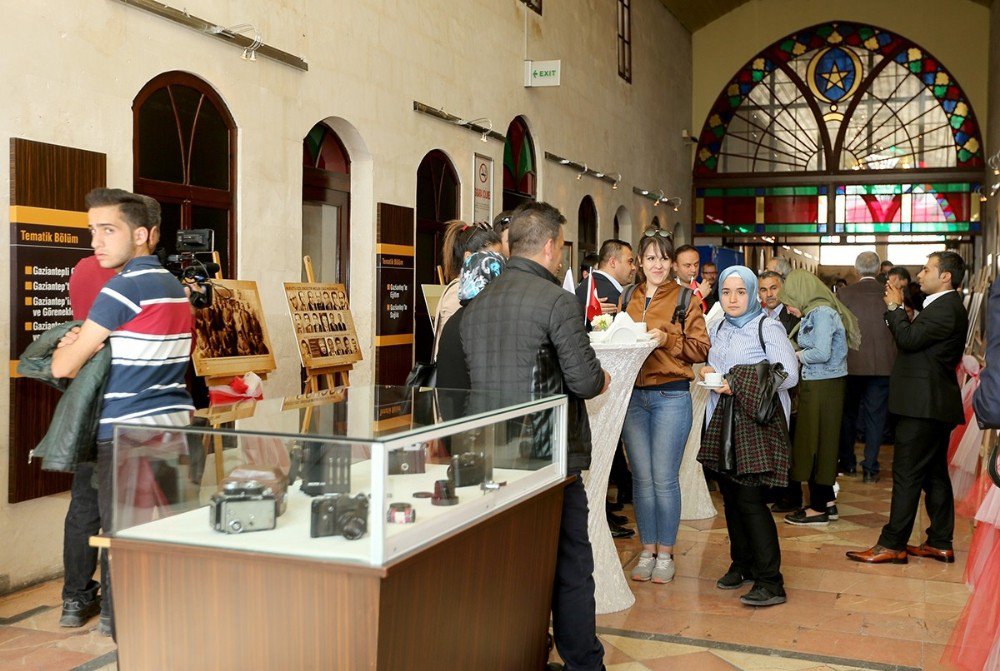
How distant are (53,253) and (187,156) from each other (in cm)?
131

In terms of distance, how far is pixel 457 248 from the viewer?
15.5 ft

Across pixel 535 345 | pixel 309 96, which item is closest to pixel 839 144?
pixel 309 96

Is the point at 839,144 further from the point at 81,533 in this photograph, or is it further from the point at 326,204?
the point at 81,533

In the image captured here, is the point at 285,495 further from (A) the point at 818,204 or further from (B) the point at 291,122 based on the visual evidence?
(A) the point at 818,204

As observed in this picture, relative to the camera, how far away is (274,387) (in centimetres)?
676

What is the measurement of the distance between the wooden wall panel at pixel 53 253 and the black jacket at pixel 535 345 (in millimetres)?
2498

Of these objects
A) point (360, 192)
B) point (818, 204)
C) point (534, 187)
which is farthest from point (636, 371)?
point (818, 204)

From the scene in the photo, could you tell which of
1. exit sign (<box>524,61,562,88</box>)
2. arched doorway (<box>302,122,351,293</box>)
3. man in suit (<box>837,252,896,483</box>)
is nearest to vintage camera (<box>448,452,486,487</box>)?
arched doorway (<box>302,122,351,293</box>)

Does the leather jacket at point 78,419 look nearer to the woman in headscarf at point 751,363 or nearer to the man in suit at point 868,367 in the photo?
the woman in headscarf at point 751,363

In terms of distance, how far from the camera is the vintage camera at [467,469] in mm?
2547

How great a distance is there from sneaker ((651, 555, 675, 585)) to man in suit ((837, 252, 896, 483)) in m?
3.49

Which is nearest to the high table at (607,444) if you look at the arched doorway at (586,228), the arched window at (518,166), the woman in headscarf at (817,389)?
the woman in headscarf at (817,389)

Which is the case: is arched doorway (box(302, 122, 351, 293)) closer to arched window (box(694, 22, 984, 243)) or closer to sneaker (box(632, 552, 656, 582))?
sneaker (box(632, 552, 656, 582))

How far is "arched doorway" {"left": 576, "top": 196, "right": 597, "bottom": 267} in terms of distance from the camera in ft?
43.2
